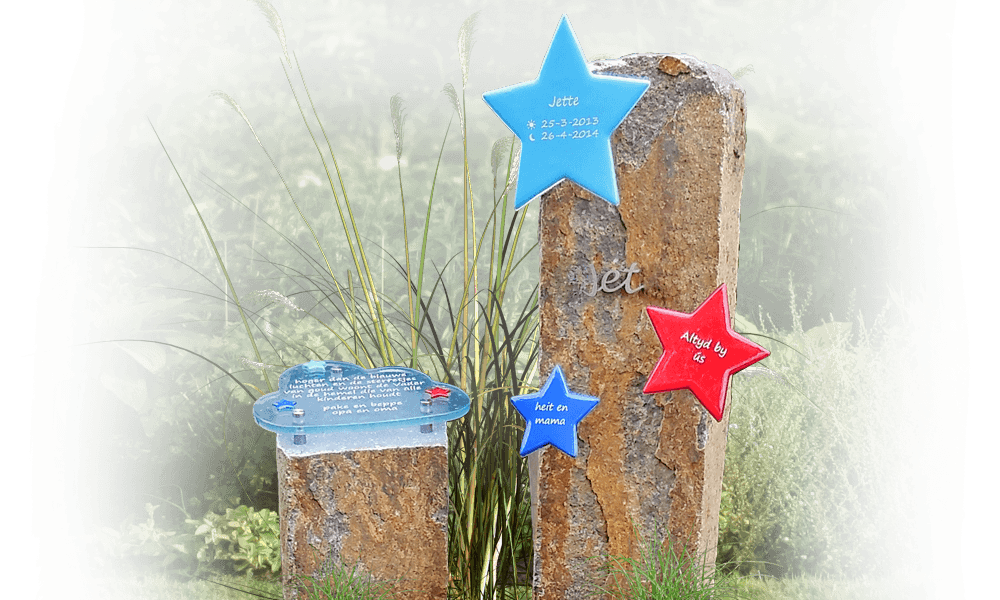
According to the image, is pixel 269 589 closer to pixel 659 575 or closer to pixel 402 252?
pixel 402 252

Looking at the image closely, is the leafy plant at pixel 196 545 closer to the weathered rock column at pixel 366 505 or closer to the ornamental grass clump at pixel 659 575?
the weathered rock column at pixel 366 505

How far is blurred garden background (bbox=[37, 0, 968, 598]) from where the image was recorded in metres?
3.62

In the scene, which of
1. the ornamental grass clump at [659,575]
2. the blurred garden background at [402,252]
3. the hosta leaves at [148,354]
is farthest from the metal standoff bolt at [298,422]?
the hosta leaves at [148,354]

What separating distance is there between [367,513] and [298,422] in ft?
1.24

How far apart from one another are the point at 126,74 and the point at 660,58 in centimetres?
239

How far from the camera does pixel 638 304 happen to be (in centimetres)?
280

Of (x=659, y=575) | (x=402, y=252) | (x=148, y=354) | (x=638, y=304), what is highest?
(x=402, y=252)

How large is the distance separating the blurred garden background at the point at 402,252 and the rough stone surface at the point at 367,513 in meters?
0.74

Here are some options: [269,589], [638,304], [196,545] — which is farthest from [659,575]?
[196,545]

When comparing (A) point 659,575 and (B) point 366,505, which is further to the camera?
(A) point 659,575

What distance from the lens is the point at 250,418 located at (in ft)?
13.0

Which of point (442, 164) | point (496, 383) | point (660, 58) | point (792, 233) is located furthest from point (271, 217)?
point (792, 233)

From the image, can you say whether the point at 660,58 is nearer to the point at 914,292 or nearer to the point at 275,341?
the point at 914,292

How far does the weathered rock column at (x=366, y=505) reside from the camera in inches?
107
